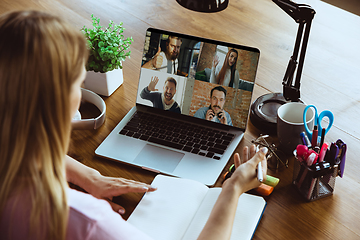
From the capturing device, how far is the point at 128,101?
1187 mm

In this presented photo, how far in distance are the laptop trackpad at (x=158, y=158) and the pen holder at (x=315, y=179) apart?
306 mm

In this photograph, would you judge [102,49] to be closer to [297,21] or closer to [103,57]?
[103,57]

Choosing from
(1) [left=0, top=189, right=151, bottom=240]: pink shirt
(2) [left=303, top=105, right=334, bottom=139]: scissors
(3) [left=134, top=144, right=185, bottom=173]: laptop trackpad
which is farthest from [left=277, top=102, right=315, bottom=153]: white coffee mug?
(1) [left=0, top=189, right=151, bottom=240]: pink shirt

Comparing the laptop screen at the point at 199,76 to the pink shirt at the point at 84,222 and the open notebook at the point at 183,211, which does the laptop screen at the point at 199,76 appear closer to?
the open notebook at the point at 183,211

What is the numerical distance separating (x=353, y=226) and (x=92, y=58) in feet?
2.78

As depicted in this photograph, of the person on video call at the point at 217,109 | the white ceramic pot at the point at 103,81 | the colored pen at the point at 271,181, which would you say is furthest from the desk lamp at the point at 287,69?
the white ceramic pot at the point at 103,81

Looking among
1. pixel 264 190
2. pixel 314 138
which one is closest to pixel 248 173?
pixel 264 190

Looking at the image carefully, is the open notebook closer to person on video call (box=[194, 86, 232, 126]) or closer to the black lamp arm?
person on video call (box=[194, 86, 232, 126])

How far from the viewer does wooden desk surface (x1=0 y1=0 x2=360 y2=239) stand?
0.83m

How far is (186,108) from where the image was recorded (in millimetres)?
1062

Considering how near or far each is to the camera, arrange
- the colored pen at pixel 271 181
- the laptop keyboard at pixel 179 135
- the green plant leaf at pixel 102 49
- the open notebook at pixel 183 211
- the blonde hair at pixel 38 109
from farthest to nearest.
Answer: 1. the green plant leaf at pixel 102 49
2. the laptop keyboard at pixel 179 135
3. the colored pen at pixel 271 181
4. the open notebook at pixel 183 211
5. the blonde hair at pixel 38 109

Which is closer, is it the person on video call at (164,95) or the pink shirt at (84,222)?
the pink shirt at (84,222)

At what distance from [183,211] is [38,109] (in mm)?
437

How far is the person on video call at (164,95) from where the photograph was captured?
1.07 metres
